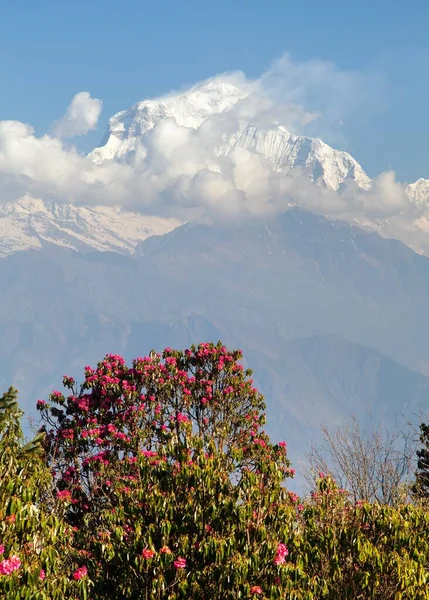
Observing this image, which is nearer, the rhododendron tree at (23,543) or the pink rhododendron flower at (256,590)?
the rhododendron tree at (23,543)

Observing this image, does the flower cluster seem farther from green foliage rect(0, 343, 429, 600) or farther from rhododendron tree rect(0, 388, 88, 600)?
rhododendron tree rect(0, 388, 88, 600)

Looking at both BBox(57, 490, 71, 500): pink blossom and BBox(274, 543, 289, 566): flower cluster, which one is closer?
BBox(274, 543, 289, 566): flower cluster

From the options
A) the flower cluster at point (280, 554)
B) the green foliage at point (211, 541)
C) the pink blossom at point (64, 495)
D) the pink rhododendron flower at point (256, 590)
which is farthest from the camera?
the pink blossom at point (64, 495)

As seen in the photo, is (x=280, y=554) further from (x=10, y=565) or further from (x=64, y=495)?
(x=64, y=495)

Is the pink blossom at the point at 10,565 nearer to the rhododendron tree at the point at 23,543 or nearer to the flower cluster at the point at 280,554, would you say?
the rhododendron tree at the point at 23,543

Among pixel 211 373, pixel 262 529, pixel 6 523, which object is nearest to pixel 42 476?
pixel 6 523

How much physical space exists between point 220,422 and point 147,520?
14.6m

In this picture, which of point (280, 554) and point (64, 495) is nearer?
point (280, 554)

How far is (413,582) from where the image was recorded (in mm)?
13742

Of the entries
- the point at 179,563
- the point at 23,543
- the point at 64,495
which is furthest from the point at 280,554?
the point at 64,495

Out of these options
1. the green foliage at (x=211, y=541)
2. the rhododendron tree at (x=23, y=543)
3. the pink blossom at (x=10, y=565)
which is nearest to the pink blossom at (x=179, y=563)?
the green foliage at (x=211, y=541)

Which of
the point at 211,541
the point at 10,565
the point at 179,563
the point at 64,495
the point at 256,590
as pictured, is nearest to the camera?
the point at 10,565

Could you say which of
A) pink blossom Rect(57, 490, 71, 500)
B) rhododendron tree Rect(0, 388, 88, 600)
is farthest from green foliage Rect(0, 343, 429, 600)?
pink blossom Rect(57, 490, 71, 500)

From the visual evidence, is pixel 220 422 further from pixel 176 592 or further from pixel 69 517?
pixel 176 592
